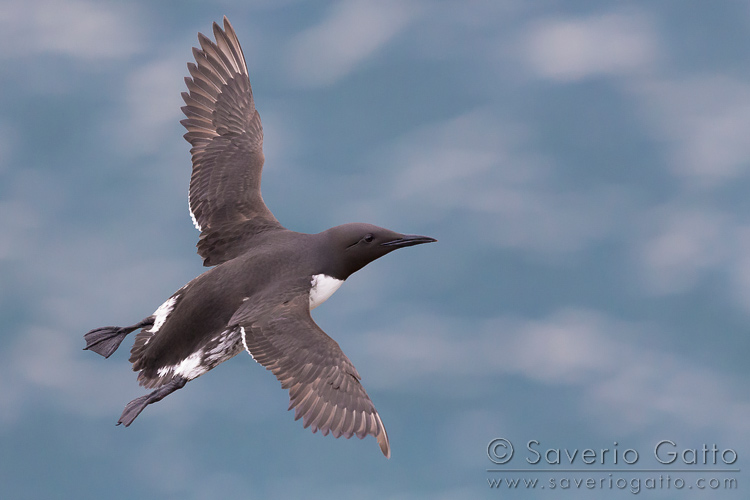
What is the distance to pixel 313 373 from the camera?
8.83 m

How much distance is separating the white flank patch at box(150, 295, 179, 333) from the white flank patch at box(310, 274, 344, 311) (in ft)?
4.45

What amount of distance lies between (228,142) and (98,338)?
8.79ft

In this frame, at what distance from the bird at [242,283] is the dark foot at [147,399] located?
0.01m

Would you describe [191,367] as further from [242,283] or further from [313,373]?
[313,373]

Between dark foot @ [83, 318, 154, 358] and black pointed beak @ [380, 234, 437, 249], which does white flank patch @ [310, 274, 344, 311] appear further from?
dark foot @ [83, 318, 154, 358]

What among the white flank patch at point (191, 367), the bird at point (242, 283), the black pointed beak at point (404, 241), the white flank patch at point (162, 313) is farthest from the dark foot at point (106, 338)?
the black pointed beak at point (404, 241)

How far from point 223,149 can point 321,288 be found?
8.09ft

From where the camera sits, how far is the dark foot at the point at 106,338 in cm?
1031

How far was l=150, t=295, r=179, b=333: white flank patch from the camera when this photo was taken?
978 cm

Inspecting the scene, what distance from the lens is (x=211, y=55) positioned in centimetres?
1180

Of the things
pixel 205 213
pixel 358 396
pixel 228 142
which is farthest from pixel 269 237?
pixel 358 396

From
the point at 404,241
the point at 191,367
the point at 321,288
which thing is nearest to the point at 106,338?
the point at 191,367

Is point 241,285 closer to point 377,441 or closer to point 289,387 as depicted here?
point 289,387

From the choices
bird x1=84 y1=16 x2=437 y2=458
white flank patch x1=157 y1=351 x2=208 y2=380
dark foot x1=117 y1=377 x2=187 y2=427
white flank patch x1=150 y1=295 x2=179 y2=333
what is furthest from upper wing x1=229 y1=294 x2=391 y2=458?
white flank patch x1=150 y1=295 x2=179 y2=333
